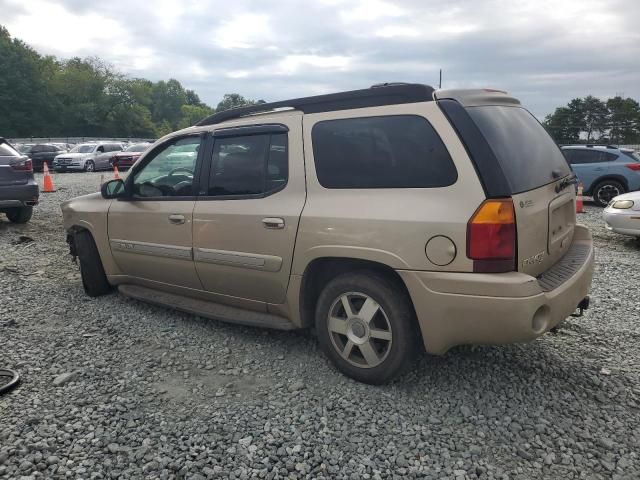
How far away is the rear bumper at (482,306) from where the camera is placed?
8.68 ft

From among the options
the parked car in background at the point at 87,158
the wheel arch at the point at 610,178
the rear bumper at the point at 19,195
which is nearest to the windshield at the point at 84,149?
the parked car in background at the point at 87,158

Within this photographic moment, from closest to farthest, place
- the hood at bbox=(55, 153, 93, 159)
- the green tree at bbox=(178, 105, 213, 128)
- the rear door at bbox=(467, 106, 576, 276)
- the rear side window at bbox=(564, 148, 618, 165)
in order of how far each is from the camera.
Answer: the rear door at bbox=(467, 106, 576, 276) → the rear side window at bbox=(564, 148, 618, 165) → the hood at bbox=(55, 153, 93, 159) → the green tree at bbox=(178, 105, 213, 128)

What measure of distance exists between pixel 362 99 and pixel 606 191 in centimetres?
1093

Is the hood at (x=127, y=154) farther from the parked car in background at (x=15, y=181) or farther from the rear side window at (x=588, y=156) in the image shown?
the rear side window at (x=588, y=156)

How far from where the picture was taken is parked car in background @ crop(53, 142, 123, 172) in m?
25.0

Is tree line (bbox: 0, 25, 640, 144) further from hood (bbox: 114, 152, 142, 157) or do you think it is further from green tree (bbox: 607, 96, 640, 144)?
green tree (bbox: 607, 96, 640, 144)

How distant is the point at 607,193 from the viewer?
11.9 meters

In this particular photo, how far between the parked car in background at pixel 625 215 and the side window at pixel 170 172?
6.39m

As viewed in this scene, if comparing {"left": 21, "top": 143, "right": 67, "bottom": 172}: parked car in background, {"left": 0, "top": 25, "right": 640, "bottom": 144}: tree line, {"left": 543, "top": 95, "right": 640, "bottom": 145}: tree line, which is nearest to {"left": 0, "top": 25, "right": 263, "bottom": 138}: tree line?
{"left": 0, "top": 25, "right": 640, "bottom": 144}: tree line

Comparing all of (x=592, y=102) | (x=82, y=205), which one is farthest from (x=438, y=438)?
(x=592, y=102)

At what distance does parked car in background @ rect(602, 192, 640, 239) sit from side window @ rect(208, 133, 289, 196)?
6.09 metres

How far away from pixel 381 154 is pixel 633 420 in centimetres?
209

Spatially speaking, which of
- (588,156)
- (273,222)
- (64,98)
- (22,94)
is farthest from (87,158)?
(64,98)

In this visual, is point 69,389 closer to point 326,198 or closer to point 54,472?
point 54,472
